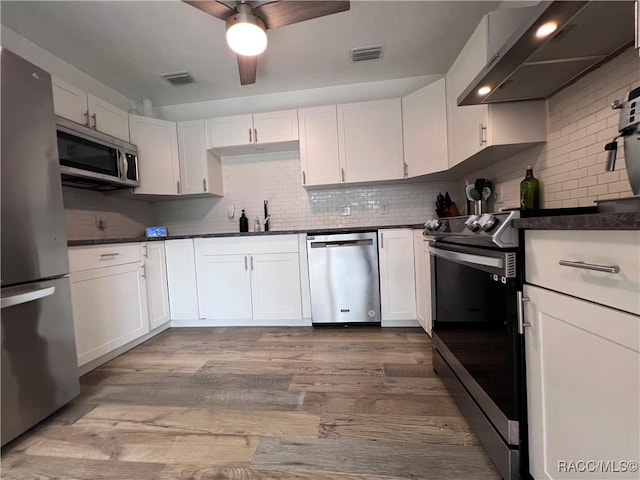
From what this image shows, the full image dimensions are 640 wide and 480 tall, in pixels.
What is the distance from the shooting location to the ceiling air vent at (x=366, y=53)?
94.2 inches

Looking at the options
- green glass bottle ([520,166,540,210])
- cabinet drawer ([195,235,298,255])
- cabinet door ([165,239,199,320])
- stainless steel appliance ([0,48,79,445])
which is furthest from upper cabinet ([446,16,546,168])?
cabinet door ([165,239,199,320])

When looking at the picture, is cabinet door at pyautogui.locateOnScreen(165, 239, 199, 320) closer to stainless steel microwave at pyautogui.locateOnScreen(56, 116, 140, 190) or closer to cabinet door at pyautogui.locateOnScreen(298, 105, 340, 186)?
stainless steel microwave at pyautogui.locateOnScreen(56, 116, 140, 190)

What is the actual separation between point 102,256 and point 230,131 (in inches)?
66.4

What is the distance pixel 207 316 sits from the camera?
269 cm

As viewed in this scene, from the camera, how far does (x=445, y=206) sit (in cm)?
268

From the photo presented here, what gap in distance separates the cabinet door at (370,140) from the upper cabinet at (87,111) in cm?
210

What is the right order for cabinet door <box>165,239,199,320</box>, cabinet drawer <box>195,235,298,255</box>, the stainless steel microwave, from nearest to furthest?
the stainless steel microwave → cabinet drawer <box>195,235,298,255</box> → cabinet door <box>165,239,199,320</box>

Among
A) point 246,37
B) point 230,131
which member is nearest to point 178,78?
point 230,131

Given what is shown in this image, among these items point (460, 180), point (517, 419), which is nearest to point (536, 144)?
point (460, 180)

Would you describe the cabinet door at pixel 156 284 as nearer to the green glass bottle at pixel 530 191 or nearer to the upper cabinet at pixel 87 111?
the upper cabinet at pixel 87 111

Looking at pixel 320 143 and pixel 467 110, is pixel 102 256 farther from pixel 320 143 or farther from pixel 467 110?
pixel 467 110

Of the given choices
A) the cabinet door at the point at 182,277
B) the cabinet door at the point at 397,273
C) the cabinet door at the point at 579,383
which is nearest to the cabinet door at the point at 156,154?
the cabinet door at the point at 182,277

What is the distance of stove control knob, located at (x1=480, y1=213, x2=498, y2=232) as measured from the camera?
0.94 meters

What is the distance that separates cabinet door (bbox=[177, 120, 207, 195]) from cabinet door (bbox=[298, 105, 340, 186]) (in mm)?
1101
